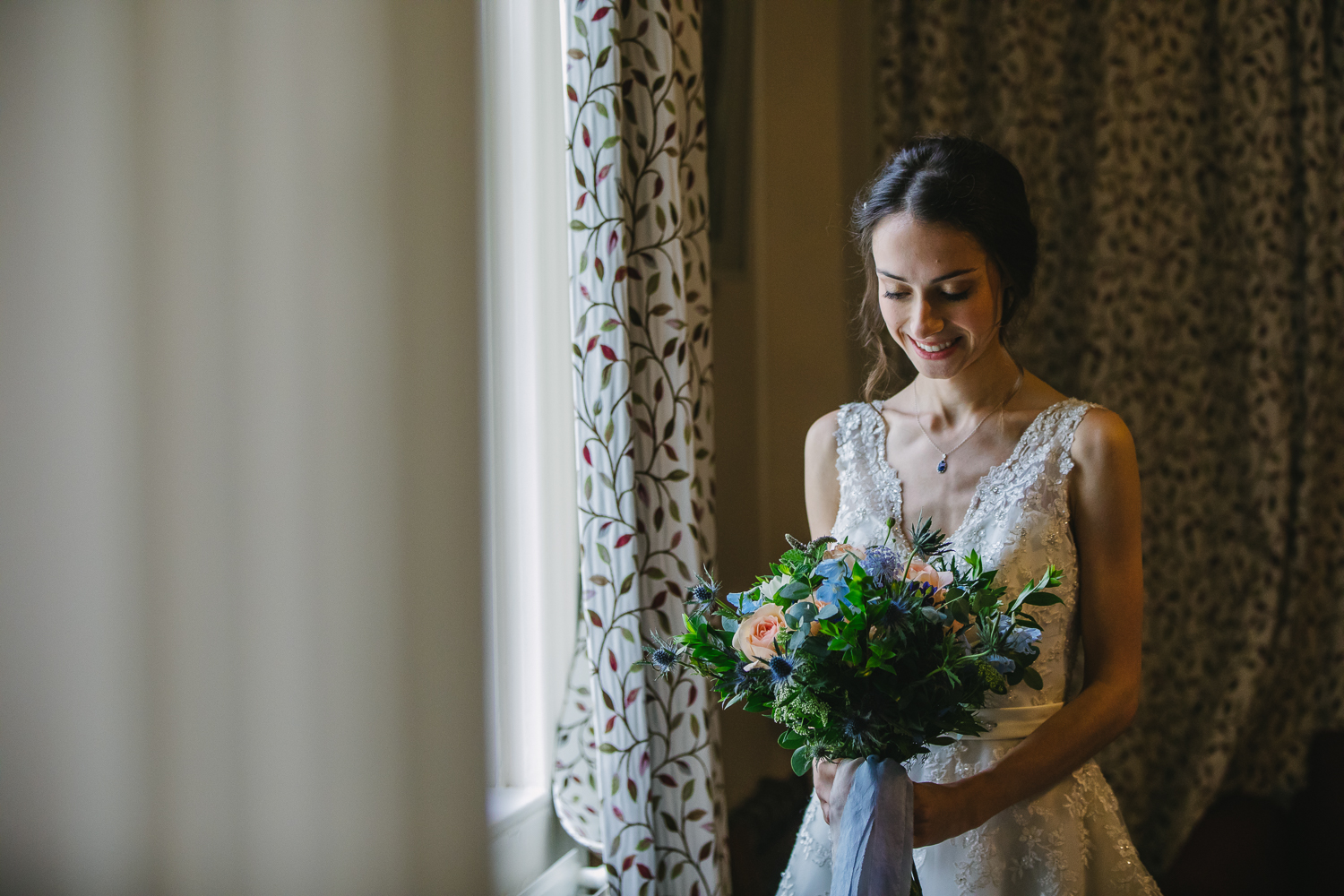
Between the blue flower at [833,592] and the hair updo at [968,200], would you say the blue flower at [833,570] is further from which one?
the hair updo at [968,200]

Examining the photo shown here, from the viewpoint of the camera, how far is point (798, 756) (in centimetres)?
108

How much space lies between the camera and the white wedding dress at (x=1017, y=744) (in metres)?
1.31

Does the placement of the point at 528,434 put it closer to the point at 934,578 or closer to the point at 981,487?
the point at 981,487

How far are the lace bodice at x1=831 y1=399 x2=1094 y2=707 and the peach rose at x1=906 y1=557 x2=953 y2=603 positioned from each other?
0.96 feet

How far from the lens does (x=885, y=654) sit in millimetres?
950

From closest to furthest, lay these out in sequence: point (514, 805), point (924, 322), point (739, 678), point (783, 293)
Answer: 1. point (739, 678)
2. point (924, 322)
3. point (514, 805)
4. point (783, 293)

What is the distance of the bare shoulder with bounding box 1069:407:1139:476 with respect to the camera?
1.34 meters

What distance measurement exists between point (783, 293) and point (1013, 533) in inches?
59.8

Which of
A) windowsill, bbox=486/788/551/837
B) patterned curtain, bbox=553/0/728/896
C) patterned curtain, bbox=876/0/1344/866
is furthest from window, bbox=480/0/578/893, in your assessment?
patterned curtain, bbox=876/0/1344/866

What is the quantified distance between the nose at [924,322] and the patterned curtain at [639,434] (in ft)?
1.54

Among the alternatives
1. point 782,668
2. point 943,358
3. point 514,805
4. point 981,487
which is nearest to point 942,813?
point 782,668

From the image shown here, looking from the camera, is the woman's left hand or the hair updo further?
the hair updo

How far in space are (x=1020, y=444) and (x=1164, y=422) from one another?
1.63 meters

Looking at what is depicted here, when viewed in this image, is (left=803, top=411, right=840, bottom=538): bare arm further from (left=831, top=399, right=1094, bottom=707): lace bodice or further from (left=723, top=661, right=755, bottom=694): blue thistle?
(left=723, top=661, right=755, bottom=694): blue thistle
